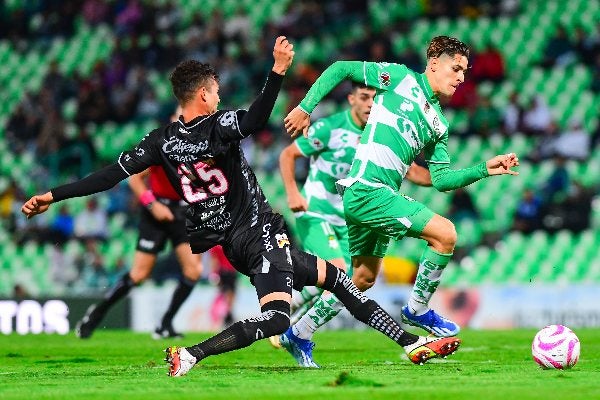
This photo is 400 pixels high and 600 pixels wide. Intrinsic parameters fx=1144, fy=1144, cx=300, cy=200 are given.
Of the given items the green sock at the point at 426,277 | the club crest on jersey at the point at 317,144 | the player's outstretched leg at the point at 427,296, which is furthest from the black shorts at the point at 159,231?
the green sock at the point at 426,277

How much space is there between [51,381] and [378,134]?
291 cm

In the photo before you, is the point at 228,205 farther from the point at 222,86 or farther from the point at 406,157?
the point at 222,86

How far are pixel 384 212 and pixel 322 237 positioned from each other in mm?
2529

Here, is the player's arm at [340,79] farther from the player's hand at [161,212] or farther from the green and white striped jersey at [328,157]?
the player's hand at [161,212]

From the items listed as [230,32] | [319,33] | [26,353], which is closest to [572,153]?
[319,33]

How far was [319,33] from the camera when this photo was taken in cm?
2202

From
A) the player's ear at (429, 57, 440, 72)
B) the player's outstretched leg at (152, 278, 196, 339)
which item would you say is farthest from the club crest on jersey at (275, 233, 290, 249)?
the player's outstretched leg at (152, 278, 196, 339)

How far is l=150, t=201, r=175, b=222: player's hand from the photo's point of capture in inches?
486

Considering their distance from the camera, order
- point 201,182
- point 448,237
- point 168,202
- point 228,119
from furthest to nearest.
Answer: point 168,202, point 448,237, point 201,182, point 228,119

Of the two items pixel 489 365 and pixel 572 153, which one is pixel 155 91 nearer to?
Result: pixel 572 153

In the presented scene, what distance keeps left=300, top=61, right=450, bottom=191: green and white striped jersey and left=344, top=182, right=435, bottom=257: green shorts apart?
9 cm

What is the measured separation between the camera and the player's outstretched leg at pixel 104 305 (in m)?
13.1

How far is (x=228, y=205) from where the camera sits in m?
7.82

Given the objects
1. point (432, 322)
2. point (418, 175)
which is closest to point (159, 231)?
point (418, 175)
